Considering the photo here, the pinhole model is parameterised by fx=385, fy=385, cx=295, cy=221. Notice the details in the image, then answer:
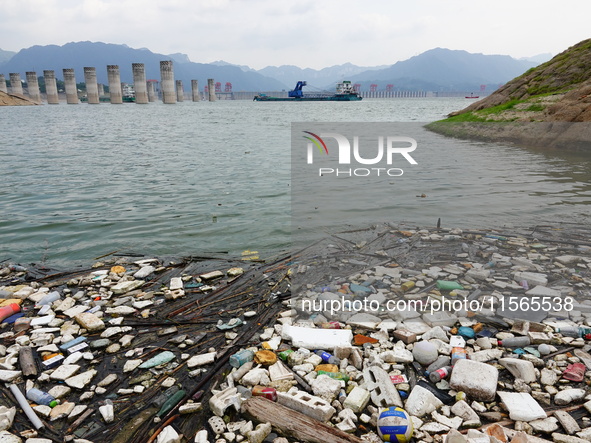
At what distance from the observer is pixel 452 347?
424 centimetres

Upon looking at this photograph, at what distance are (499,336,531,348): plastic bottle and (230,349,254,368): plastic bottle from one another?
2.83 meters

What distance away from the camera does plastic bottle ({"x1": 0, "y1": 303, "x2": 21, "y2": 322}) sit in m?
5.30

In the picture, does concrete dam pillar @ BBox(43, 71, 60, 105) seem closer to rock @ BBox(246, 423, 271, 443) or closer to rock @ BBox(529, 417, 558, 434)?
rock @ BBox(246, 423, 271, 443)

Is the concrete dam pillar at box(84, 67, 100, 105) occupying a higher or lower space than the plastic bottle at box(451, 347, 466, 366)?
higher

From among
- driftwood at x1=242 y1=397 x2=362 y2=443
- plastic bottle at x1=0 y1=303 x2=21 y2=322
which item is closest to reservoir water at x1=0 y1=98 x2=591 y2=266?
plastic bottle at x1=0 y1=303 x2=21 y2=322

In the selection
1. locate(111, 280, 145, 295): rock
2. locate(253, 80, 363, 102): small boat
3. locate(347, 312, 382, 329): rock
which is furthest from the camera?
locate(253, 80, 363, 102): small boat

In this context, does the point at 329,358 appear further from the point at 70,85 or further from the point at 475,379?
the point at 70,85

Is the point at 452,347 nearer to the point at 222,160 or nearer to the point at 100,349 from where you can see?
the point at 100,349

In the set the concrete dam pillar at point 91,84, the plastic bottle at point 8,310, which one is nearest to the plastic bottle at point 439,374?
the plastic bottle at point 8,310

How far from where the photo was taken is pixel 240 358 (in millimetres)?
4160

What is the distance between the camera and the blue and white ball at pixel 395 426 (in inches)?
120

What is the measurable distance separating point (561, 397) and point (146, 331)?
457 cm

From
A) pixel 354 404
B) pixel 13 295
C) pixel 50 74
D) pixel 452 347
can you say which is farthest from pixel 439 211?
pixel 50 74

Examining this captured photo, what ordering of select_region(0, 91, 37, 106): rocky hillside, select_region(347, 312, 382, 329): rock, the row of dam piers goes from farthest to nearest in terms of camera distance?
the row of dam piers, select_region(0, 91, 37, 106): rocky hillside, select_region(347, 312, 382, 329): rock
